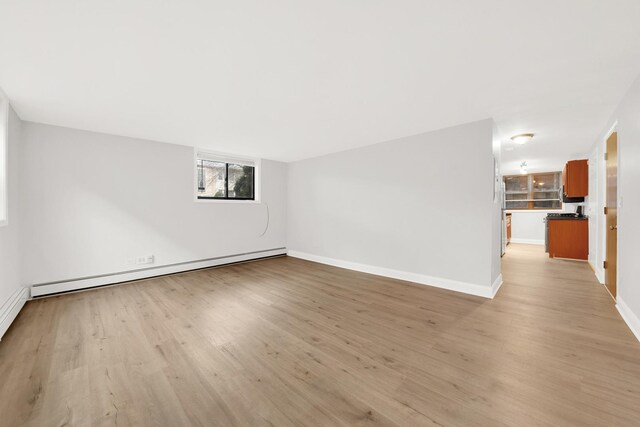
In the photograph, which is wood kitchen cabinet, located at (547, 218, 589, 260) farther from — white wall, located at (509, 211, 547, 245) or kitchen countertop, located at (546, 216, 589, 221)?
white wall, located at (509, 211, 547, 245)

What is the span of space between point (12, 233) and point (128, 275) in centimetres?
143

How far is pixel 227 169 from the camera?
17.6 ft

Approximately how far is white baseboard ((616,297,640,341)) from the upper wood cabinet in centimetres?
353

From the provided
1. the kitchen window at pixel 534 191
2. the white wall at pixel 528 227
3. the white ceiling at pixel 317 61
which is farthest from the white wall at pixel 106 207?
the kitchen window at pixel 534 191

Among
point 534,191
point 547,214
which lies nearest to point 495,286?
point 547,214

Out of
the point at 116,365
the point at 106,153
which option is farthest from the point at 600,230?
the point at 106,153

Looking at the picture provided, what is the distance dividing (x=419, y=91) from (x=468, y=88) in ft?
1.50

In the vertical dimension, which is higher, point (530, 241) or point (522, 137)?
point (522, 137)

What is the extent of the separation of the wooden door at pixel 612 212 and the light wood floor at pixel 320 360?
14.0 inches

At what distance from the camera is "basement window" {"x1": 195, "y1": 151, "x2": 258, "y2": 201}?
16.2ft

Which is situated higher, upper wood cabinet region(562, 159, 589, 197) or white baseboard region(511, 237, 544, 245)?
upper wood cabinet region(562, 159, 589, 197)

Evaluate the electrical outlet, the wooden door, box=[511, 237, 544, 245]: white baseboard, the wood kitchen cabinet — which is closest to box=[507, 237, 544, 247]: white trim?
box=[511, 237, 544, 245]: white baseboard

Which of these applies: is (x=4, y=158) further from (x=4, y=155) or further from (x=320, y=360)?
(x=320, y=360)

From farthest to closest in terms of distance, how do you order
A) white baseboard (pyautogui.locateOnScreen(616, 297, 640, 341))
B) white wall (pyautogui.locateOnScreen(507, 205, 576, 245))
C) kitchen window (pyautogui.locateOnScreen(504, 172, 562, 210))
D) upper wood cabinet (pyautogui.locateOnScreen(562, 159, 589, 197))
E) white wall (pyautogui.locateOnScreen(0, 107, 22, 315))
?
1. kitchen window (pyautogui.locateOnScreen(504, 172, 562, 210))
2. white wall (pyautogui.locateOnScreen(507, 205, 576, 245))
3. upper wood cabinet (pyautogui.locateOnScreen(562, 159, 589, 197))
4. white wall (pyautogui.locateOnScreen(0, 107, 22, 315))
5. white baseboard (pyautogui.locateOnScreen(616, 297, 640, 341))
